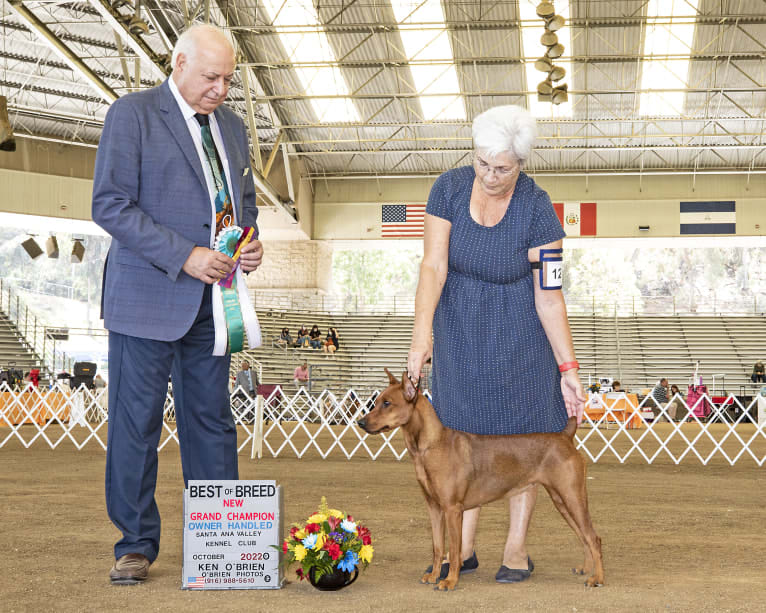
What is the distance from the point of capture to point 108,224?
2.34 m

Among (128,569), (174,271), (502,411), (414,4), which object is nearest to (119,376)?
(174,271)

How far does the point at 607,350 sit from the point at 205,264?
67.3ft

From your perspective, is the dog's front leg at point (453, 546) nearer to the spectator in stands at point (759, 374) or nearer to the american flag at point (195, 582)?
the american flag at point (195, 582)

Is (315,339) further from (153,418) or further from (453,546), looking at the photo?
(453,546)

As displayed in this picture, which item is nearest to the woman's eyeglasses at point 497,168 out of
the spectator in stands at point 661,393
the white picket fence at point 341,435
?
the white picket fence at point 341,435

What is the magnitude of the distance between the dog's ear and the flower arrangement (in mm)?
385

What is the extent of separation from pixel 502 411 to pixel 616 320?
21.0 m

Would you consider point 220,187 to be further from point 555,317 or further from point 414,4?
point 414,4

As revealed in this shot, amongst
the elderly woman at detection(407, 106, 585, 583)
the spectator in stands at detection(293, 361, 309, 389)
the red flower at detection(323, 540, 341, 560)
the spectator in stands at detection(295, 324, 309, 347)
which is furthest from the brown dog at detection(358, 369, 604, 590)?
the spectator in stands at detection(295, 324, 309, 347)

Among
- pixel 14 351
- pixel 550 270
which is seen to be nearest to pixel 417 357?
pixel 550 270

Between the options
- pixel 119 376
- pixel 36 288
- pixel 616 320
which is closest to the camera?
pixel 119 376

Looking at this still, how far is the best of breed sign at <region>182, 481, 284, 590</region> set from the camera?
2.34m

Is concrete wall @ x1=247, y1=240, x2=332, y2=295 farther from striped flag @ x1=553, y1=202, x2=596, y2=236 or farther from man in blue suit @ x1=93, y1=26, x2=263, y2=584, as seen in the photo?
man in blue suit @ x1=93, y1=26, x2=263, y2=584

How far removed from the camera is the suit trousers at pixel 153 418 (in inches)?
93.7
